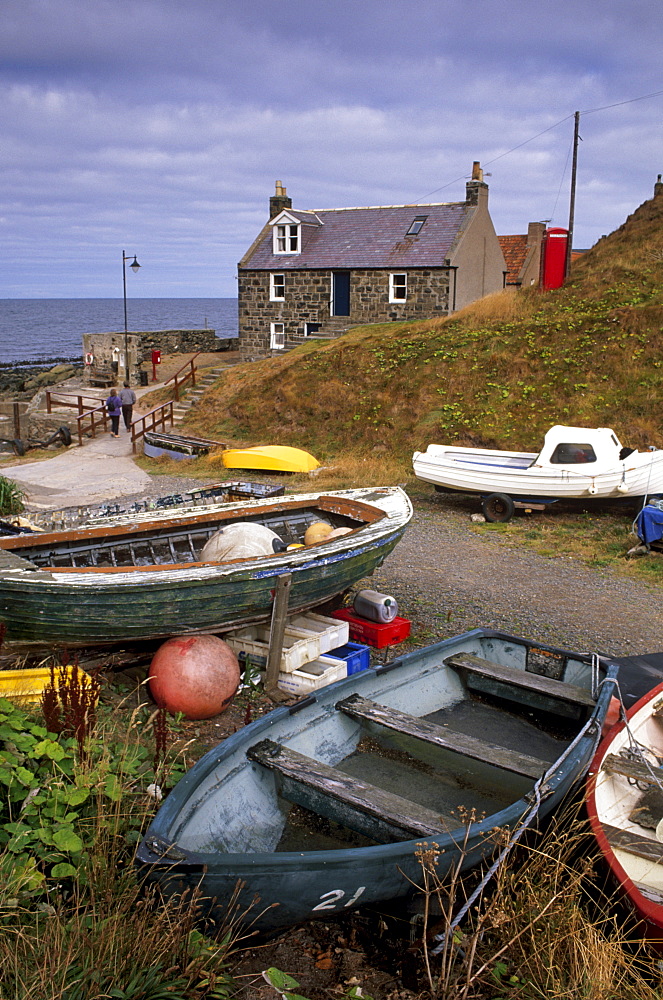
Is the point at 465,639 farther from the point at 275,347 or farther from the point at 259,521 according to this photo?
the point at 275,347

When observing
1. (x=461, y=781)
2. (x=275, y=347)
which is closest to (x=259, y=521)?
(x=461, y=781)

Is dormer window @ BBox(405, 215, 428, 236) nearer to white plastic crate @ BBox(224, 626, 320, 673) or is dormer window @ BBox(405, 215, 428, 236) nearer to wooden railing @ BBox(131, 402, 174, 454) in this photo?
wooden railing @ BBox(131, 402, 174, 454)

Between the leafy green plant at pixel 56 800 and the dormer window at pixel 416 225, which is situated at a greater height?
the dormer window at pixel 416 225

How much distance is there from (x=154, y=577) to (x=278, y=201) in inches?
1093

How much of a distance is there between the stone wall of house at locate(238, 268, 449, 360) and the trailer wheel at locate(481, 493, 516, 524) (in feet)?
47.5

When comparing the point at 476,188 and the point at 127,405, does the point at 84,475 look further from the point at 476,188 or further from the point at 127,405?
the point at 476,188

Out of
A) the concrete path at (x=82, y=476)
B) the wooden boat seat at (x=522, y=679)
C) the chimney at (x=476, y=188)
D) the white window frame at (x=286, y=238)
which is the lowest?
the concrete path at (x=82, y=476)

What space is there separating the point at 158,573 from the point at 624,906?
4176 mm

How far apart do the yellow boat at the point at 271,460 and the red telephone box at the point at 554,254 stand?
12.9m

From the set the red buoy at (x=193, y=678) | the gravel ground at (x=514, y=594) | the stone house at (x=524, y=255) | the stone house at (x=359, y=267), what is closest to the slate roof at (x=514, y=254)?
the stone house at (x=524, y=255)

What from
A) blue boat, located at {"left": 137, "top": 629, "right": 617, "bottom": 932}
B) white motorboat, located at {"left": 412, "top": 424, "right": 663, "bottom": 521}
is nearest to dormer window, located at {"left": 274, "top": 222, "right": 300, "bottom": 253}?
white motorboat, located at {"left": 412, "top": 424, "right": 663, "bottom": 521}

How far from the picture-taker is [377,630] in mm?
7926

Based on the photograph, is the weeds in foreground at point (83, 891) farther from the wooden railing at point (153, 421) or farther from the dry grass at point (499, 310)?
the dry grass at point (499, 310)

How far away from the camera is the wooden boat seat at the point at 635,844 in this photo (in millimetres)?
4469
